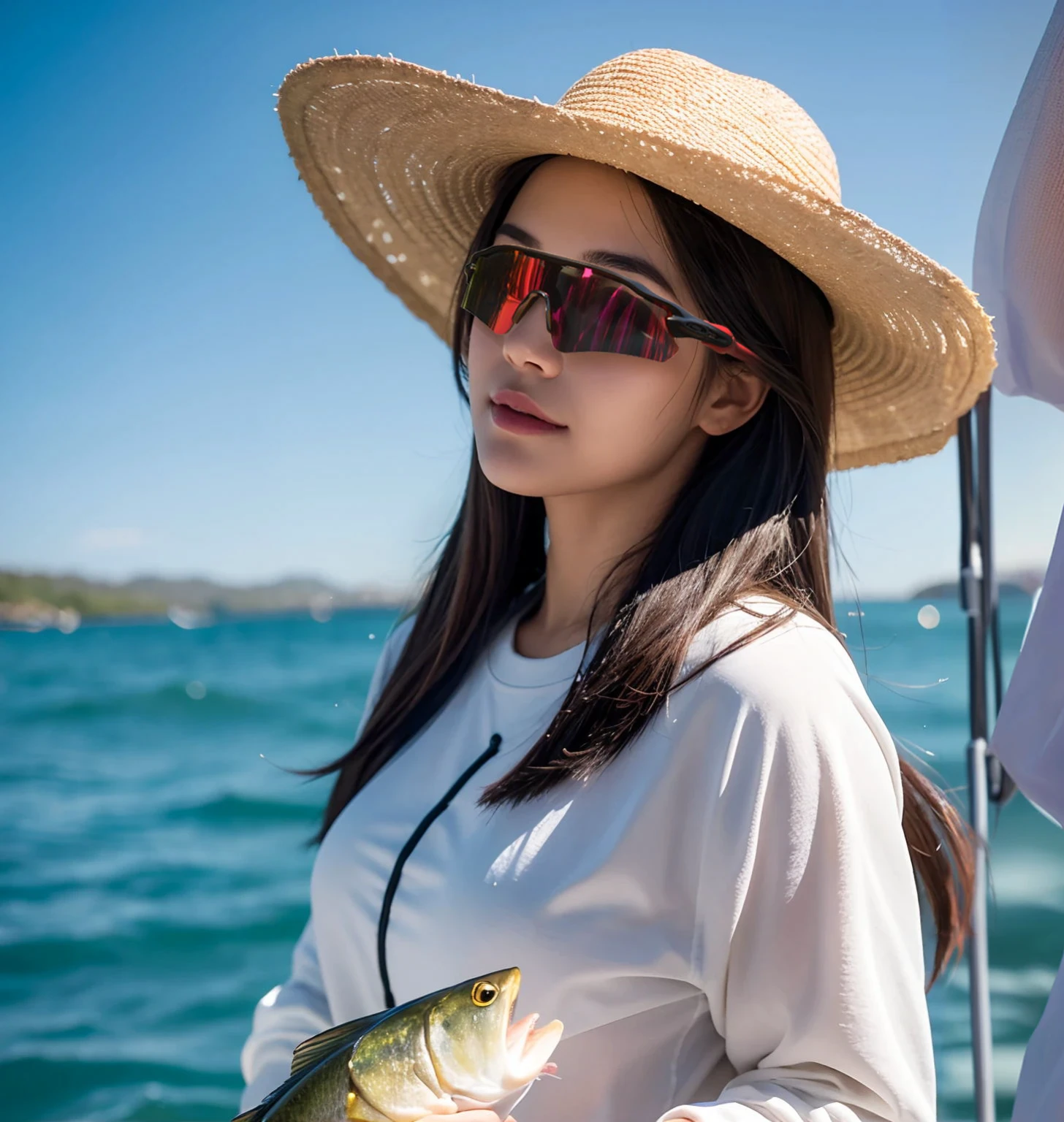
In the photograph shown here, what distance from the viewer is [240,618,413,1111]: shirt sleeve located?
5.23 feet

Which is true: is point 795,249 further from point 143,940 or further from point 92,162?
point 92,162

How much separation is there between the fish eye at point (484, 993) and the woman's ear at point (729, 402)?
0.93 m

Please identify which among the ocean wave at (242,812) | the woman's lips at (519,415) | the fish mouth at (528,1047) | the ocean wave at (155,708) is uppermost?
the woman's lips at (519,415)

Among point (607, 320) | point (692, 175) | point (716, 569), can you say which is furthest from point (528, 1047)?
point (692, 175)

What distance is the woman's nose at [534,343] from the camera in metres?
1.49

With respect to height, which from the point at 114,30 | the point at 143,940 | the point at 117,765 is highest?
the point at 114,30

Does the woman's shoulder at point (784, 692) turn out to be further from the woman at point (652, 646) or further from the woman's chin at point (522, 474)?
the woman's chin at point (522, 474)

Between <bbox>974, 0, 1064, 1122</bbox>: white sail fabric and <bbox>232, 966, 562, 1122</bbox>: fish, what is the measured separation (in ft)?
1.87

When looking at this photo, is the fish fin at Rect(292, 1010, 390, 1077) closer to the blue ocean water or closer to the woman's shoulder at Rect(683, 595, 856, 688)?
the woman's shoulder at Rect(683, 595, 856, 688)

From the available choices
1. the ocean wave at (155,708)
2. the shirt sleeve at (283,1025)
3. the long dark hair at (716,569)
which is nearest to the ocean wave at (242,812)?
the ocean wave at (155,708)

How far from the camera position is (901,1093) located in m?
1.15

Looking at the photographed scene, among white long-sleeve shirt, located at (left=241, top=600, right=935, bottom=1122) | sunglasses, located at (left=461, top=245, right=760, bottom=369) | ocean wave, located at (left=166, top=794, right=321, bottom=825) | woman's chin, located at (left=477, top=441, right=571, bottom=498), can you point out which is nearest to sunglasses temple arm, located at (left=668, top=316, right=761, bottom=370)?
sunglasses, located at (left=461, top=245, right=760, bottom=369)

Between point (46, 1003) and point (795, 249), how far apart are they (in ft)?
29.0

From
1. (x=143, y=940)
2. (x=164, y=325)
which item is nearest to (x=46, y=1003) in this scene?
(x=143, y=940)
